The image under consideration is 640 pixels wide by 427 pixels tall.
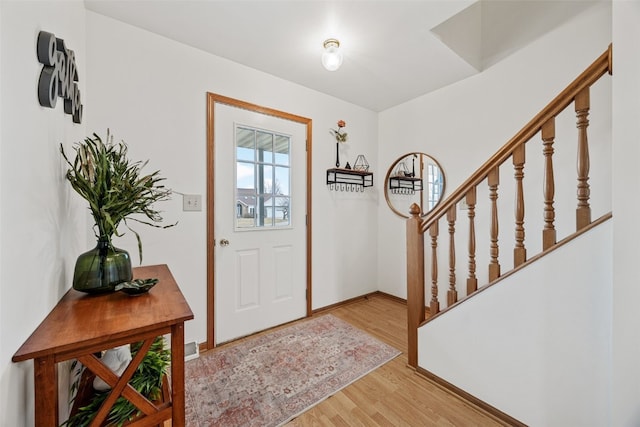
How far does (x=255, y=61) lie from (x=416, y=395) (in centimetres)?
278

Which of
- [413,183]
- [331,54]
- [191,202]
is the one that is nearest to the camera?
[331,54]

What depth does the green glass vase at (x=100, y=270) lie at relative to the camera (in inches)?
41.2

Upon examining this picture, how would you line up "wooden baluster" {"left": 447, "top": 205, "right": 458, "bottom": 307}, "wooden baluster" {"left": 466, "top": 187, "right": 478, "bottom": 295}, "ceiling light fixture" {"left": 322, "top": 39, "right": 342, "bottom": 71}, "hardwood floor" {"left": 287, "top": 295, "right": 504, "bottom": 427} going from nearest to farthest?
"hardwood floor" {"left": 287, "top": 295, "right": 504, "bottom": 427} → "wooden baluster" {"left": 466, "top": 187, "right": 478, "bottom": 295} → "wooden baluster" {"left": 447, "top": 205, "right": 458, "bottom": 307} → "ceiling light fixture" {"left": 322, "top": 39, "right": 342, "bottom": 71}

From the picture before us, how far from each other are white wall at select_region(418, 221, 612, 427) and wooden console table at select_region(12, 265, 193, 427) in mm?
1531

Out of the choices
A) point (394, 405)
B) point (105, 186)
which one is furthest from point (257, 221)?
point (394, 405)

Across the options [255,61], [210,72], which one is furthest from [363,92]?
[210,72]

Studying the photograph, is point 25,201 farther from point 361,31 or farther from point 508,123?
point 508,123

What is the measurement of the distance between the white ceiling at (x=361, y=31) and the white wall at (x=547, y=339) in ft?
5.29

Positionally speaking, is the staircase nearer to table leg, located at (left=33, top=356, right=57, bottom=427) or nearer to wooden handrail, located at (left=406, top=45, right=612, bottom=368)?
wooden handrail, located at (left=406, top=45, right=612, bottom=368)

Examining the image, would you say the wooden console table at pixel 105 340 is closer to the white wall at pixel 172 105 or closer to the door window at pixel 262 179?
the white wall at pixel 172 105

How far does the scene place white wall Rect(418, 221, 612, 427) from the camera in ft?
3.68

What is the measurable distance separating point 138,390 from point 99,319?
324 millimetres

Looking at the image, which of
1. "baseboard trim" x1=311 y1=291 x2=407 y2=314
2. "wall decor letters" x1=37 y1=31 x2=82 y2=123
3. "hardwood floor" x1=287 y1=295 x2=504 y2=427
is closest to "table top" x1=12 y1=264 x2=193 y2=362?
"wall decor letters" x1=37 y1=31 x2=82 y2=123

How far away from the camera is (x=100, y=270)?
107 cm
